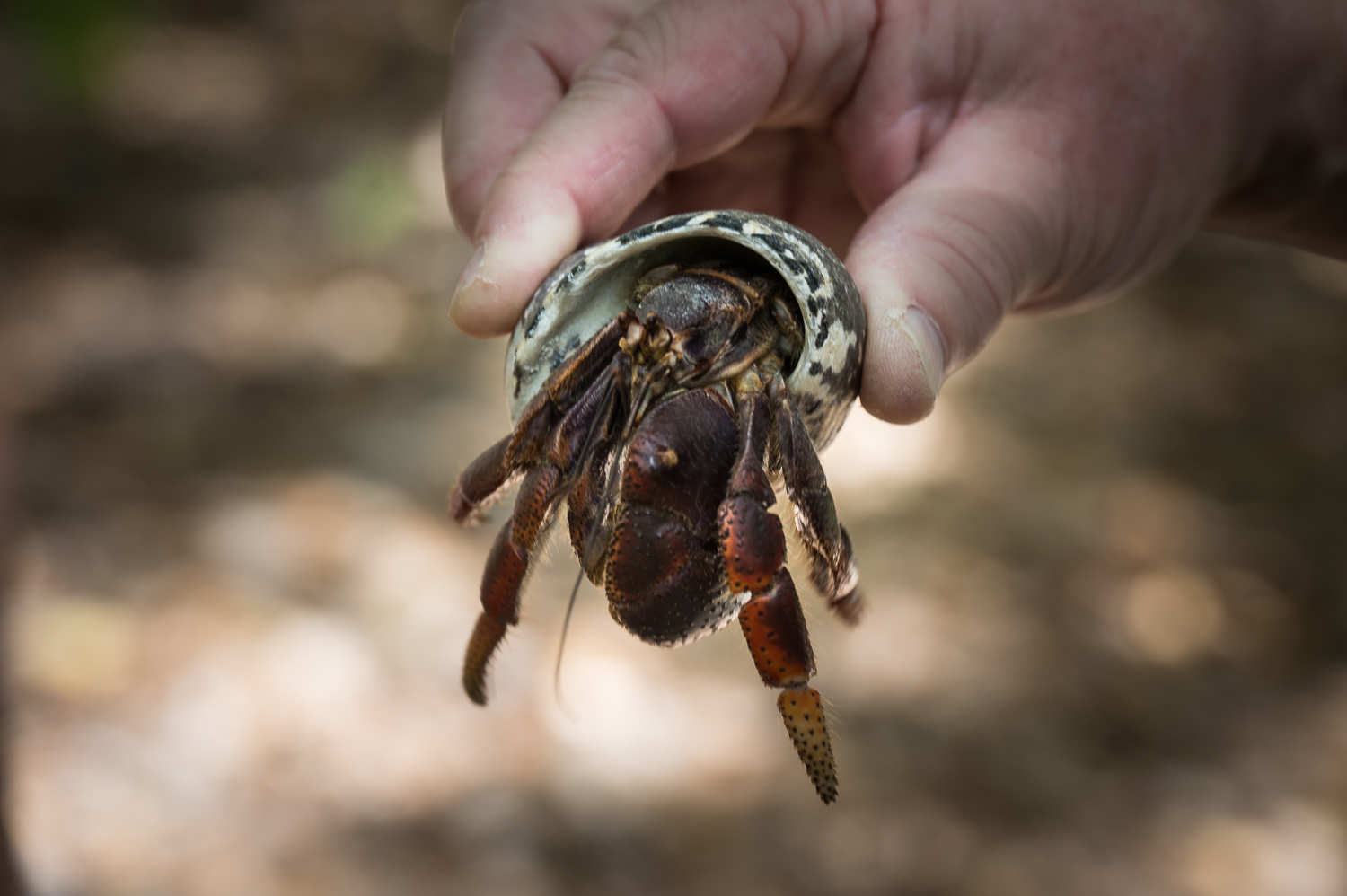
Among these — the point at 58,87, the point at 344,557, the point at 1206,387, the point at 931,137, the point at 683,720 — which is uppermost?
the point at 931,137

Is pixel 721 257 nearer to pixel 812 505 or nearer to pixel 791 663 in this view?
pixel 812 505

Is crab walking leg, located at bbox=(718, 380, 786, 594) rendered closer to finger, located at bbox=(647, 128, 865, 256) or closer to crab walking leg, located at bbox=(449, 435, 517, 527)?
crab walking leg, located at bbox=(449, 435, 517, 527)

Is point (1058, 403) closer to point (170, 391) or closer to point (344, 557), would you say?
point (344, 557)

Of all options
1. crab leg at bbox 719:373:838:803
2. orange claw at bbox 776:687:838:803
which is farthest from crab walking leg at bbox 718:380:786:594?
orange claw at bbox 776:687:838:803

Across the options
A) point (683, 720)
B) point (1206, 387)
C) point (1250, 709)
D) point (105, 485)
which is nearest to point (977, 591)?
point (1250, 709)

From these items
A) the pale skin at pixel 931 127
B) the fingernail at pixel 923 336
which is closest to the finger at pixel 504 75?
the pale skin at pixel 931 127

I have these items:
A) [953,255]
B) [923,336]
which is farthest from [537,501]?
[953,255]
